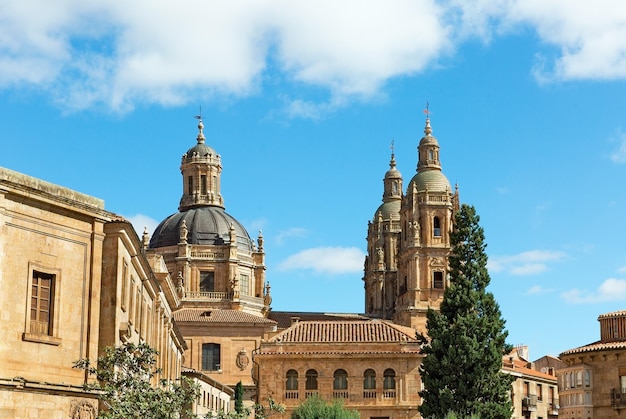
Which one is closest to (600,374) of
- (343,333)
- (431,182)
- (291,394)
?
(343,333)

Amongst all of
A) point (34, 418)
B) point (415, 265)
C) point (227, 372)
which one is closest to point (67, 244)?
point (34, 418)

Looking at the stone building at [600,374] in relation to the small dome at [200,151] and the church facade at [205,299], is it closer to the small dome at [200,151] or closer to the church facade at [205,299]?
the church facade at [205,299]

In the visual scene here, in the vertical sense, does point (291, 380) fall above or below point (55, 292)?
below

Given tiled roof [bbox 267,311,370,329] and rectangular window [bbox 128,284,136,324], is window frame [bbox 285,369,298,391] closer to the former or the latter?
rectangular window [bbox 128,284,136,324]

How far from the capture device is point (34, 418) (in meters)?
24.4

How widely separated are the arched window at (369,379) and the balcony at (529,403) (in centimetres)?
2074

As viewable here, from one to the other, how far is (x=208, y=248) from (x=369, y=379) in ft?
114

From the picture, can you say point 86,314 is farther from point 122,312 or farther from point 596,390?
point 596,390

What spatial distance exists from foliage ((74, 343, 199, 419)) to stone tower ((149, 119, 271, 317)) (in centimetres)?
6462

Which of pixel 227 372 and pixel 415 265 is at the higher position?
pixel 415 265

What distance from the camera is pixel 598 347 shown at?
5666 cm

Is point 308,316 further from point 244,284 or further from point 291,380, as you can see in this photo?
point 291,380

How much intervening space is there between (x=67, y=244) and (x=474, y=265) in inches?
1255

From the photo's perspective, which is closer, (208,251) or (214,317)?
(214,317)
